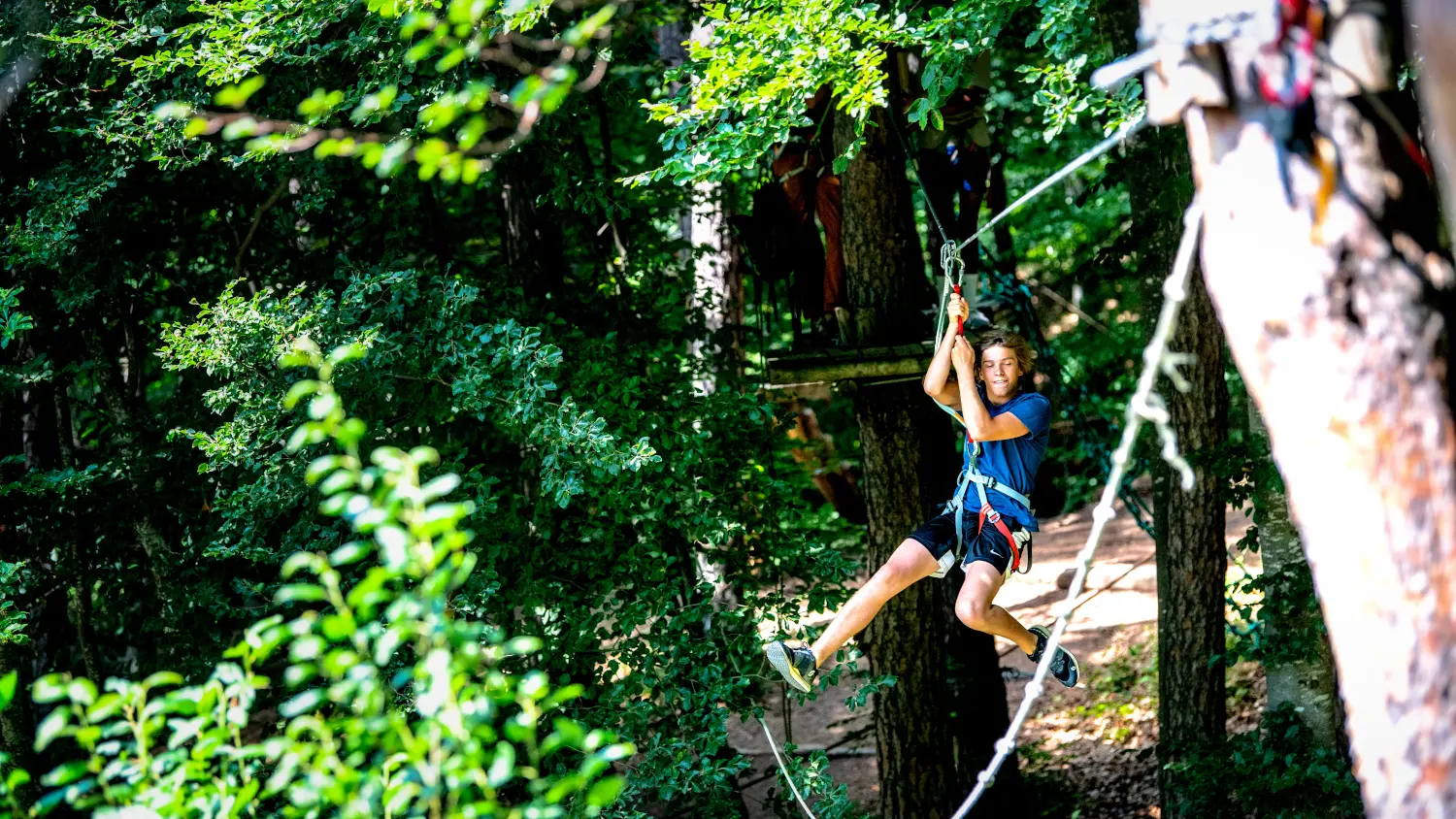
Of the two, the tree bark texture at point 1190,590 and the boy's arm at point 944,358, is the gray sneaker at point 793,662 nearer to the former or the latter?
the boy's arm at point 944,358

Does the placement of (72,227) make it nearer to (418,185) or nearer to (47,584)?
(418,185)

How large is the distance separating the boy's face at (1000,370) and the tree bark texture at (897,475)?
93cm

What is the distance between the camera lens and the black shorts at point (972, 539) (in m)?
4.12

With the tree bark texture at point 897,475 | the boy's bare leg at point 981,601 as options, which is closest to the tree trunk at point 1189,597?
the tree bark texture at point 897,475

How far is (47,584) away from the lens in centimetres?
557

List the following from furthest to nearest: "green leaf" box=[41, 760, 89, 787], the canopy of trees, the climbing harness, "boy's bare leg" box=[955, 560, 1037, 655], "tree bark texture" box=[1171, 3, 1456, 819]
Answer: the canopy of trees → the climbing harness → "boy's bare leg" box=[955, 560, 1037, 655] → "green leaf" box=[41, 760, 89, 787] → "tree bark texture" box=[1171, 3, 1456, 819]

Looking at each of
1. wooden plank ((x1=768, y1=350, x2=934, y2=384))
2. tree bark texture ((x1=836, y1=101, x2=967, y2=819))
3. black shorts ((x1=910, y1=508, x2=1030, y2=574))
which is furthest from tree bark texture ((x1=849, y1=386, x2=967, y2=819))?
black shorts ((x1=910, y1=508, x2=1030, y2=574))

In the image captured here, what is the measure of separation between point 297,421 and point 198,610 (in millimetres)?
1112

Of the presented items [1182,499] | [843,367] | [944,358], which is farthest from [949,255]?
[1182,499]

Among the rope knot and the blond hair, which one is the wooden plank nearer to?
the blond hair

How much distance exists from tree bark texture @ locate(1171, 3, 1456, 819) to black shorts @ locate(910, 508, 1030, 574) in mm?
2247

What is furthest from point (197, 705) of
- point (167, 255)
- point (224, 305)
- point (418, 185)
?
point (167, 255)

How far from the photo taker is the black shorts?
4121mm

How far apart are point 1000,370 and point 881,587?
842mm
